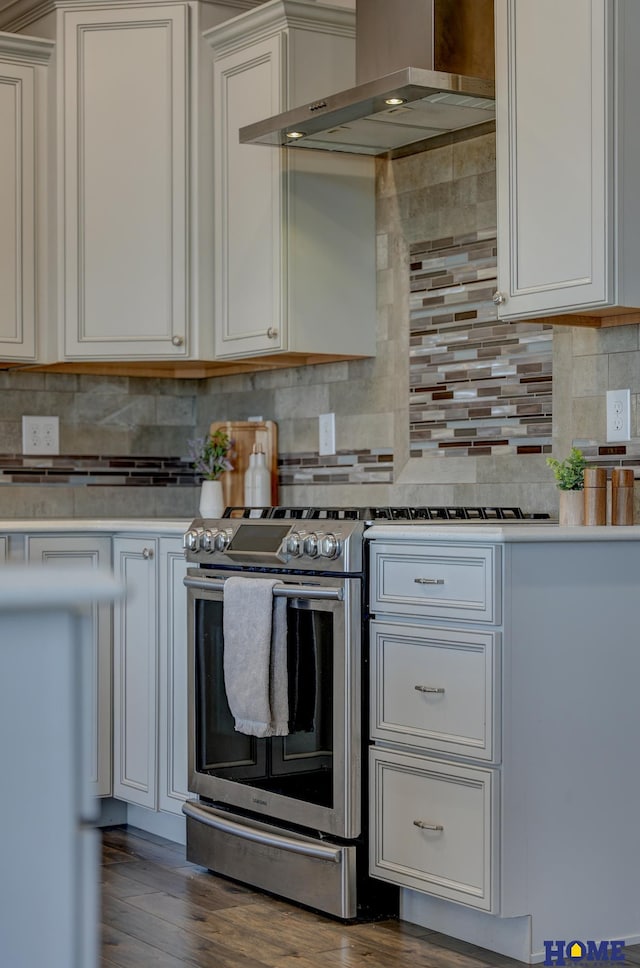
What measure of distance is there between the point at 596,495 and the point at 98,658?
158 cm

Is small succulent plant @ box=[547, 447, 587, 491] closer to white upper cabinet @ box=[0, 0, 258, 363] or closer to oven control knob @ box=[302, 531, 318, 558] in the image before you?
oven control knob @ box=[302, 531, 318, 558]

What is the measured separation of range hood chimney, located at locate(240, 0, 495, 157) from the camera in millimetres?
3078

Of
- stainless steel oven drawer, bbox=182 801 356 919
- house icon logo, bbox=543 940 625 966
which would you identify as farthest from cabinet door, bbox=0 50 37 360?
house icon logo, bbox=543 940 625 966

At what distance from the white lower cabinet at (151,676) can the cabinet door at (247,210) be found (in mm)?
717

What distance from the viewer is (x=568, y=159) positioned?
279 centimetres

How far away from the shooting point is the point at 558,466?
115 inches

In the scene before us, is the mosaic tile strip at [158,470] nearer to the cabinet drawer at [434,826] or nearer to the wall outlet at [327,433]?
the wall outlet at [327,433]

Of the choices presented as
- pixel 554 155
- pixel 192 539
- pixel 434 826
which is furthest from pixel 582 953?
pixel 554 155

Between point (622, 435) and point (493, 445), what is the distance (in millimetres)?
493

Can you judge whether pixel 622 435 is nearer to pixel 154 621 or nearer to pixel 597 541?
pixel 597 541

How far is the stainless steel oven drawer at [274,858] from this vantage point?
9.37ft

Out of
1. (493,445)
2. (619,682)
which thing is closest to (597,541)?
(619,682)

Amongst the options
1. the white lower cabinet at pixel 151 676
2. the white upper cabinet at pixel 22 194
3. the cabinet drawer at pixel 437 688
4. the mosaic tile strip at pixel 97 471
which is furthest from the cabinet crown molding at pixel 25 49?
the cabinet drawer at pixel 437 688

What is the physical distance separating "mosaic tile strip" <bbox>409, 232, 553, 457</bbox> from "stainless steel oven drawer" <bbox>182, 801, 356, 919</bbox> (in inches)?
43.6
